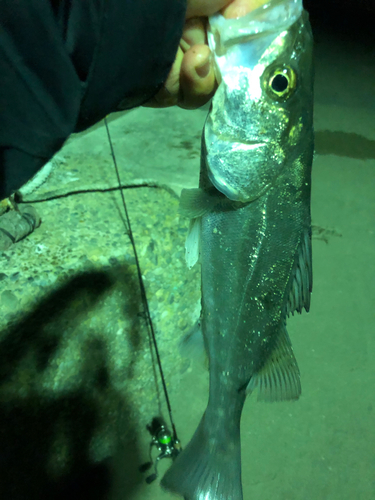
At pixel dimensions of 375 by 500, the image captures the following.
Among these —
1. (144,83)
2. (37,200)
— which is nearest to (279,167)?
(144,83)

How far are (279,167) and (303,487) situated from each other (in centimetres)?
165

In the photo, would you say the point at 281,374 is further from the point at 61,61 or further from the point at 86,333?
the point at 61,61

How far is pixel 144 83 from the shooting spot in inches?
28.7

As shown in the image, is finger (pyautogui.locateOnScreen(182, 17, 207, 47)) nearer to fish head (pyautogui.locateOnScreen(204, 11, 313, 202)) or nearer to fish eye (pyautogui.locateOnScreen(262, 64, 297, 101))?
fish head (pyautogui.locateOnScreen(204, 11, 313, 202))

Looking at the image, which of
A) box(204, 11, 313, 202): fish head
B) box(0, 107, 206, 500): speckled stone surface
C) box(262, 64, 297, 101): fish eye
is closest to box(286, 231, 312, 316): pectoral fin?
box(204, 11, 313, 202): fish head

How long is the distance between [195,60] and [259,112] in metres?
0.21

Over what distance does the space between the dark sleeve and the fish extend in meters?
0.20

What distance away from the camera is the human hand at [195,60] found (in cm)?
73

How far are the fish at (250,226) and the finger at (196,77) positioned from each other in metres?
0.04

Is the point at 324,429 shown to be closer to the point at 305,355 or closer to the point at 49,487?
the point at 305,355

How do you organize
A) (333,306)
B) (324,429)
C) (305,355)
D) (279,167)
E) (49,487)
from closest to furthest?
(279,167) → (49,487) → (324,429) → (305,355) → (333,306)

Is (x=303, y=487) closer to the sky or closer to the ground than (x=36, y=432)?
closer to the ground

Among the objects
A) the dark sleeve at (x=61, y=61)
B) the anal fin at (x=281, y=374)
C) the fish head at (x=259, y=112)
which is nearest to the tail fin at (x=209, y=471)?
the anal fin at (x=281, y=374)

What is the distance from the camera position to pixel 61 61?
56 centimetres
